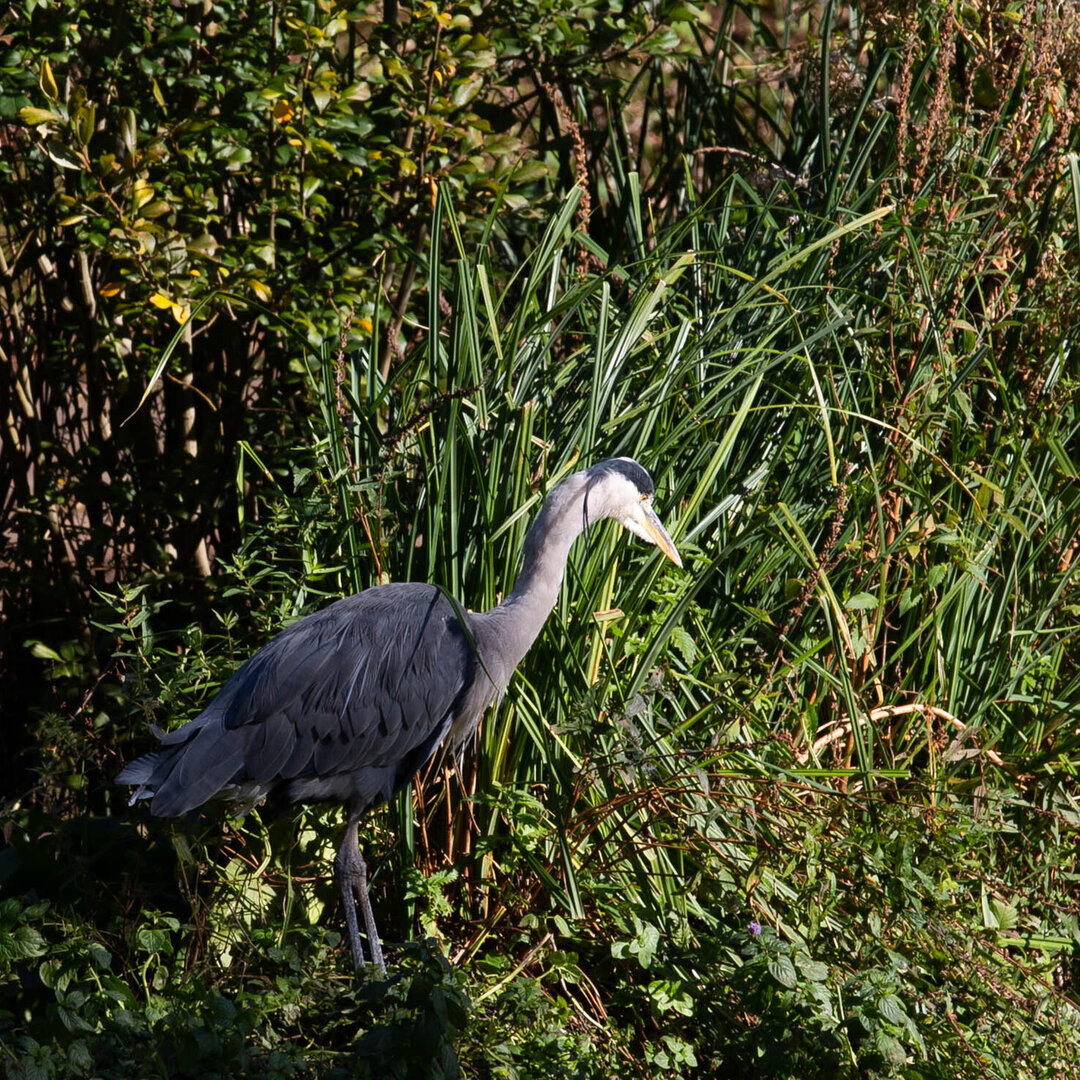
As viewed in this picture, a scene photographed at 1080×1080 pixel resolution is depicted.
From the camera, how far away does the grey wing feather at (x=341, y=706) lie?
110 inches

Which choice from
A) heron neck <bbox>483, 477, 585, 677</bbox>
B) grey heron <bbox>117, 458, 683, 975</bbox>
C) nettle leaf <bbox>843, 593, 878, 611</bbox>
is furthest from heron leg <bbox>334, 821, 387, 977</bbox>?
nettle leaf <bbox>843, 593, 878, 611</bbox>

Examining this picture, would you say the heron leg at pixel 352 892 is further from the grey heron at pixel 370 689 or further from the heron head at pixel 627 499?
the heron head at pixel 627 499

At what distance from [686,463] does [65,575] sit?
7.31 feet

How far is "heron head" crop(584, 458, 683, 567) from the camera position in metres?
2.83

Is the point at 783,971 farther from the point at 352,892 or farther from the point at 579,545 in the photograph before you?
the point at 579,545

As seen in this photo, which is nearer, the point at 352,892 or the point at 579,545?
the point at 352,892

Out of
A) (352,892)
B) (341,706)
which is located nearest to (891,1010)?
(352,892)

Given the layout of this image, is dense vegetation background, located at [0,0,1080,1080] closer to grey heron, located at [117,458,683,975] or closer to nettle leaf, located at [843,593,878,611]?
nettle leaf, located at [843,593,878,611]

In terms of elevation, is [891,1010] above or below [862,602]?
below

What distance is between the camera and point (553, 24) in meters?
3.74

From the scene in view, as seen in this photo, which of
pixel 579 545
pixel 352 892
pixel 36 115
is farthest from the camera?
pixel 579 545

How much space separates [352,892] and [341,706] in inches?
17.1

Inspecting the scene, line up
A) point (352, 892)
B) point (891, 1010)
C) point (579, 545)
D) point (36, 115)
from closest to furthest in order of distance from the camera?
point (891, 1010)
point (352, 892)
point (36, 115)
point (579, 545)

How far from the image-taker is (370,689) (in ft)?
9.41
